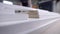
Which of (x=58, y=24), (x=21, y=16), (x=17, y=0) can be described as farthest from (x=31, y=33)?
(x=58, y=24)

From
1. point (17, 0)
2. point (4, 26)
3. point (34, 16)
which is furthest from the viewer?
point (17, 0)

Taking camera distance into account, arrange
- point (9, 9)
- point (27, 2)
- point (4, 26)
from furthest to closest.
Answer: point (27, 2)
point (9, 9)
point (4, 26)

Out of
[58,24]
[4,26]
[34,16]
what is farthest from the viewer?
[58,24]

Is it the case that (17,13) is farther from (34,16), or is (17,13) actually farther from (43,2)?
(43,2)

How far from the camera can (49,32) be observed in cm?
116

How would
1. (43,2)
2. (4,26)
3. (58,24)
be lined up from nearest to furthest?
(4,26) → (58,24) → (43,2)

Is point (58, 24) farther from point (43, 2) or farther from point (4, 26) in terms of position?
point (4, 26)

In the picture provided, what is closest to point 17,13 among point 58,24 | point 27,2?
point 27,2

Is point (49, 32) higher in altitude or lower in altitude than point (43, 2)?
lower

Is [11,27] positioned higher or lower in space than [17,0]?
lower

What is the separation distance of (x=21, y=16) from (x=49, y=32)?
1.39ft

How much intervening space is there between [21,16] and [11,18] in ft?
0.38

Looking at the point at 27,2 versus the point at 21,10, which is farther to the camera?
the point at 27,2

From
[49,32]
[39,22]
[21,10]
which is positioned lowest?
[49,32]
